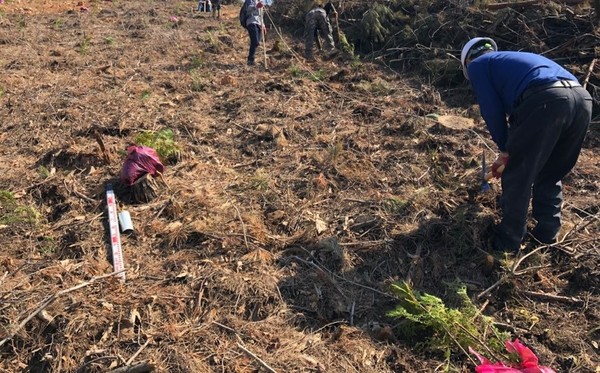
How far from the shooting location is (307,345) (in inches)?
108

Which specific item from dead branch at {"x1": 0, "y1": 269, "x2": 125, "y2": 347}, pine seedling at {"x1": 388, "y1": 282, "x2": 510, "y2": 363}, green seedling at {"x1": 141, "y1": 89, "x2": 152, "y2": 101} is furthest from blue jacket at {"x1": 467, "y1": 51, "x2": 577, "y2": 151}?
green seedling at {"x1": 141, "y1": 89, "x2": 152, "y2": 101}

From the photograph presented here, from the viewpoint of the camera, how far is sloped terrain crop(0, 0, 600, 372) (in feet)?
8.97

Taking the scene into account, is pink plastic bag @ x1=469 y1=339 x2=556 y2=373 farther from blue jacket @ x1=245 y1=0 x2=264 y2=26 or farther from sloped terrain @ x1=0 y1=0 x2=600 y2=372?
blue jacket @ x1=245 y1=0 x2=264 y2=26

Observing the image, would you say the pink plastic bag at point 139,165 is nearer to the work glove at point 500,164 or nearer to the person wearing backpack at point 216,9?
the work glove at point 500,164

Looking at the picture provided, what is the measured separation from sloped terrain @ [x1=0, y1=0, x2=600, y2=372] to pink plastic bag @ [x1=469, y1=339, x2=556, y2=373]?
0.19 metres

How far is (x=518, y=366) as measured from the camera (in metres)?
2.46

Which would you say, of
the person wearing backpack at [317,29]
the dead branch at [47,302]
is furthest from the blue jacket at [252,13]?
the dead branch at [47,302]

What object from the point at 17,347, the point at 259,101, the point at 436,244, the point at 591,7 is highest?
the point at 591,7

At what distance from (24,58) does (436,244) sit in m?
7.51

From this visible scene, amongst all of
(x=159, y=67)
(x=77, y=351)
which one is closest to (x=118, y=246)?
(x=77, y=351)

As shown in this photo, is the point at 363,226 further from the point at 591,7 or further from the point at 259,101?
the point at 591,7

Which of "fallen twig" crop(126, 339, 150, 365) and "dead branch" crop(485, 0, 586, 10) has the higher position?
"dead branch" crop(485, 0, 586, 10)

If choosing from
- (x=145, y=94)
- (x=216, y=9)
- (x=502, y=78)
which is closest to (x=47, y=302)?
(x=502, y=78)

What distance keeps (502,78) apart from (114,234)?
306 centimetres
